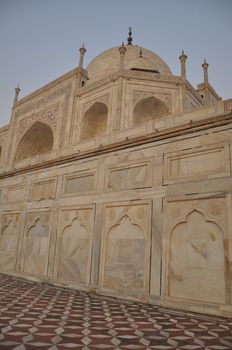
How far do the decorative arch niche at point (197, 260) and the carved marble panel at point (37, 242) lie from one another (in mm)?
3271

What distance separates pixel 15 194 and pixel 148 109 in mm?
6413

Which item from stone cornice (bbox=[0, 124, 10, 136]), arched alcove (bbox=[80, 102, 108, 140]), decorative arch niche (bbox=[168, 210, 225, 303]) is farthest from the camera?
stone cornice (bbox=[0, 124, 10, 136])

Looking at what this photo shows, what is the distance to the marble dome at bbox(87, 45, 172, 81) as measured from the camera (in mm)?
13617

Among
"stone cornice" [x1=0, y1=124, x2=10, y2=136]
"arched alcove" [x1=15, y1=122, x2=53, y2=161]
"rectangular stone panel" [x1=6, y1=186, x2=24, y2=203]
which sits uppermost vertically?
"stone cornice" [x1=0, y1=124, x2=10, y2=136]

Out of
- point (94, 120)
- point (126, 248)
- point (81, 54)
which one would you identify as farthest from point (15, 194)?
point (81, 54)

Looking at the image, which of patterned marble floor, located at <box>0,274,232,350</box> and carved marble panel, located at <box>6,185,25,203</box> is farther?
carved marble panel, located at <box>6,185,25,203</box>

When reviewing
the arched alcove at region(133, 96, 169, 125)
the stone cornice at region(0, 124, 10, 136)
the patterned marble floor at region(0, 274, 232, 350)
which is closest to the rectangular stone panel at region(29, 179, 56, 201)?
the patterned marble floor at region(0, 274, 232, 350)

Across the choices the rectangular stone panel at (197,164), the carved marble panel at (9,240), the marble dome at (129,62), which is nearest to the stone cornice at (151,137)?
the rectangular stone panel at (197,164)

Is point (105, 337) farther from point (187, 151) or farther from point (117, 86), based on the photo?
point (117, 86)

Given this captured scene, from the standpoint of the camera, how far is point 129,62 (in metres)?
14.2

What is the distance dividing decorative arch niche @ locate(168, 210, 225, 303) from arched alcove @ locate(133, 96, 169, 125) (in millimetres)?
6995

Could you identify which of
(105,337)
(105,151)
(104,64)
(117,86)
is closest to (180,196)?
(105,151)

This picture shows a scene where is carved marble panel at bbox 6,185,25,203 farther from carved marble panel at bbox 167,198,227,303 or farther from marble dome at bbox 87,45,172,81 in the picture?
marble dome at bbox 87,45,172,81

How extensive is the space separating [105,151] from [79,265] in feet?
8.08
